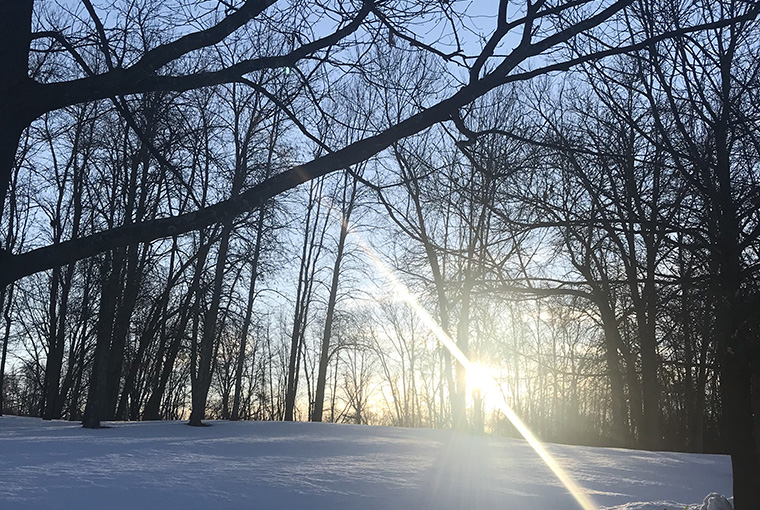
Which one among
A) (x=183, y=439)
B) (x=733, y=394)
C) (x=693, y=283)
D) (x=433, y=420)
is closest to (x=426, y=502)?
(x=733, y=394)

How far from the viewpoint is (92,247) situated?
8.50 feet

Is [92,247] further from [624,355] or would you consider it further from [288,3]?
[624,355]

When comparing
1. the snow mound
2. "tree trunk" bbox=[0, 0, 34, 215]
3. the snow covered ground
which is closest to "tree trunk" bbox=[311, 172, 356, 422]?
the snow covered ground

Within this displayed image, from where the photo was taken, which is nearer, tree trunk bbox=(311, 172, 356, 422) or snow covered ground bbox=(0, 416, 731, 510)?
snow covered ground bbox=(0, 416, 731, 510)

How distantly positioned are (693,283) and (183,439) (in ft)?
29.1

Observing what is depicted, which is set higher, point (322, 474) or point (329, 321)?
point (329, 321)

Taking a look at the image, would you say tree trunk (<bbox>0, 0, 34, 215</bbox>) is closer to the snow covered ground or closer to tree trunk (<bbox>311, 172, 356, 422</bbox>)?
the snow covered ground

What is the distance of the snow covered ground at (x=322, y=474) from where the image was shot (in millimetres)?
6199

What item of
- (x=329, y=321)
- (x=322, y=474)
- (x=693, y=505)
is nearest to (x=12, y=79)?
(x=322, y=474)

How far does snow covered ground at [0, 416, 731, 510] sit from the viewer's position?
20.3 feet

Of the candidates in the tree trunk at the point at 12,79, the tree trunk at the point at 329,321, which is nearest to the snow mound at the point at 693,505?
the tree trunk at the point at 12,79

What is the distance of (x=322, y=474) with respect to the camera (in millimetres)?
7633

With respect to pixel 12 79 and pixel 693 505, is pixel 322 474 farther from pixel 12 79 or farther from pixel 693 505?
pixel 12 79

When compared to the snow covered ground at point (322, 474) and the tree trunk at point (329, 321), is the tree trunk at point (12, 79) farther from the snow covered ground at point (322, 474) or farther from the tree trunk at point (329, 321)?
the tree trunk at point (329, 321)
